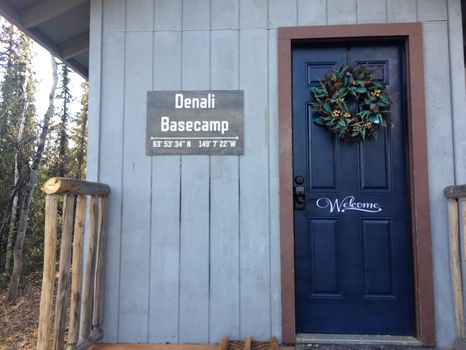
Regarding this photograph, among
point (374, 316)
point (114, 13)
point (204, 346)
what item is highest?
point (114, 13)

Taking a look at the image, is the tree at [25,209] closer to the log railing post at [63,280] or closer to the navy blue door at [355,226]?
the log railing post at [63,280]

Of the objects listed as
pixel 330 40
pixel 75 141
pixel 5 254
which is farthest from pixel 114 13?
pixel 75 141

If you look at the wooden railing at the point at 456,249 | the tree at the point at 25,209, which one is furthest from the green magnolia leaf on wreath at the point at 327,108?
the tree at the point at 25,209

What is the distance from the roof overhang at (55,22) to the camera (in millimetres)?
3059

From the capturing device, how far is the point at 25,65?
6.66 meters

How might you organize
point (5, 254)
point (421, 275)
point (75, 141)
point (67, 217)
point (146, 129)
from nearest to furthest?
point (67, 217), point (421, 275), point (146, 129), point (5, 254), point (75, 141)

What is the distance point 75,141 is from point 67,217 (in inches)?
278

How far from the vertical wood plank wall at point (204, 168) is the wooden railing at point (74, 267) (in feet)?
0.46

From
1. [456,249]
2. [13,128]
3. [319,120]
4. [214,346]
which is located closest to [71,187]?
[214,346]

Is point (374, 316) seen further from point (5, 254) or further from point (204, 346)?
point (5, 254)

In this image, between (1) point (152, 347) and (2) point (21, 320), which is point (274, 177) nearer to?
(1) point (152, 347)

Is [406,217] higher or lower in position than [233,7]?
lower

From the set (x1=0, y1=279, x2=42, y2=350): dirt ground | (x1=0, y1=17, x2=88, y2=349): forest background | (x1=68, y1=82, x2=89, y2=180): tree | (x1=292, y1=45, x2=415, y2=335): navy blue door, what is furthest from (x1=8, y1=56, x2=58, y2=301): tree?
(x1=292, y1=45, x2=415, y2=335): navy blue door

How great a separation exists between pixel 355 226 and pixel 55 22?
2.98 metres
